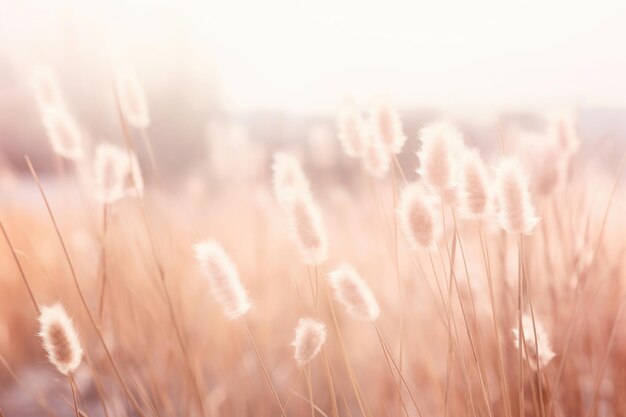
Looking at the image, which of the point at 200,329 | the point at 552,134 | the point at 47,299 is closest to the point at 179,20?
the point at 47,299

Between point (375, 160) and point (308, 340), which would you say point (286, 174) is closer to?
point (375, 160)

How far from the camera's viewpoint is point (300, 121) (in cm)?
676

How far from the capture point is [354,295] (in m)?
0.80

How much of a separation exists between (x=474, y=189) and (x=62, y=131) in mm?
654

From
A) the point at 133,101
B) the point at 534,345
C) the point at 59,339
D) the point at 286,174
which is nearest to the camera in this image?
the point at 59,339

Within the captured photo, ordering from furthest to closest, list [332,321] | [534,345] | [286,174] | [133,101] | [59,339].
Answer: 1. [332,321]
2. [133,101]
3. [286,174]
4. [534,345]
5. [59,339]

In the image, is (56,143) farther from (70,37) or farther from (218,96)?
(218,96)

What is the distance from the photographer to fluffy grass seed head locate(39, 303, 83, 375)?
74cm

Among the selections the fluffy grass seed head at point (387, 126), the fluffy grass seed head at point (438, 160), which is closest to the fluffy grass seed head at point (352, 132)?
the fluffy grass seed head at point (387, 126)

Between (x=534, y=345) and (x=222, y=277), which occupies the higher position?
(x=222, y=277)

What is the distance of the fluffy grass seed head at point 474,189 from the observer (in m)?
0.80

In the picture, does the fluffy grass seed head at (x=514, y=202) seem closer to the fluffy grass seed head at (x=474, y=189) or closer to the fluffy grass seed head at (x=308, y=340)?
the fluffy grass seed head at (x=474, y=189)

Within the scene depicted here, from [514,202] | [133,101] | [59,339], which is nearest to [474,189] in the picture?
[514,202]

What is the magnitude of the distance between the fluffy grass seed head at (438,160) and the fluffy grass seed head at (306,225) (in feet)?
0.45
